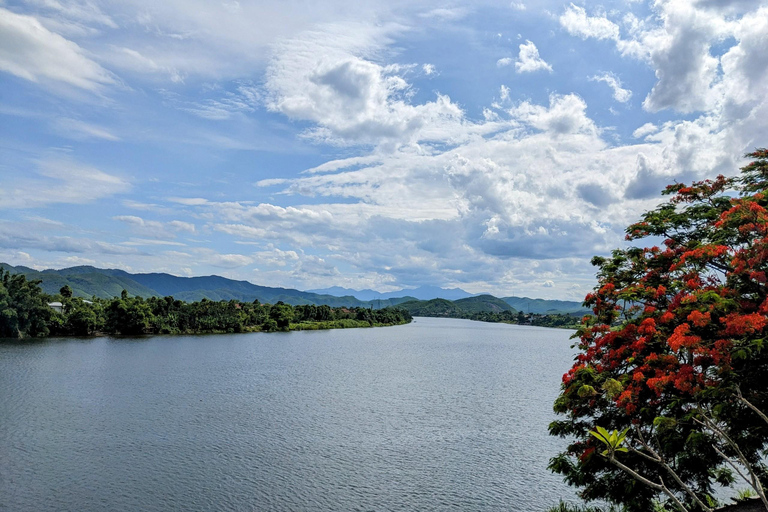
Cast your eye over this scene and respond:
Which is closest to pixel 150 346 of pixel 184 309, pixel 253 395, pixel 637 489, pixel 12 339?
pixel 12 339

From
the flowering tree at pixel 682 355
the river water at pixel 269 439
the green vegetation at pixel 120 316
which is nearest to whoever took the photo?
the flowering tree at pixel 682 355

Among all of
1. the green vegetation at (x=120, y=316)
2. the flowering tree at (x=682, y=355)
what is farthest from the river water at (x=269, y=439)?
the green vegetation at (x=120, y=316)

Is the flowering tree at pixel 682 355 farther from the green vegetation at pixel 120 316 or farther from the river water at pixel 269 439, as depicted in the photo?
the green vegetation at pixel 120 316

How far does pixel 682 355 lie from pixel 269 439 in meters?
24.1

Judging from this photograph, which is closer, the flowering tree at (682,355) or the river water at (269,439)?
the flowering tree at (682,355)

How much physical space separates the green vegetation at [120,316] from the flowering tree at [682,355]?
102 m

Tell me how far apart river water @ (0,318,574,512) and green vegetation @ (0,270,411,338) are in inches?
1425

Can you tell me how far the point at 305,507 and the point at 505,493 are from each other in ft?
30.7

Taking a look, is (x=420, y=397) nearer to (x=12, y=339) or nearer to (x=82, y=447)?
(x=82, y=447)

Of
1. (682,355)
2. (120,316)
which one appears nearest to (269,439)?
(682,355)

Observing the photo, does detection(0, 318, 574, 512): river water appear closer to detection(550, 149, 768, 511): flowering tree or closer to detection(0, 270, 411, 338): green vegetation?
detection(550, 149, 768, 511): flowering tree

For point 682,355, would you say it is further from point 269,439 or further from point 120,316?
point 120,316

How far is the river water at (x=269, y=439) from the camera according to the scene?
21562 mm

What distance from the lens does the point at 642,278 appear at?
17172mm
